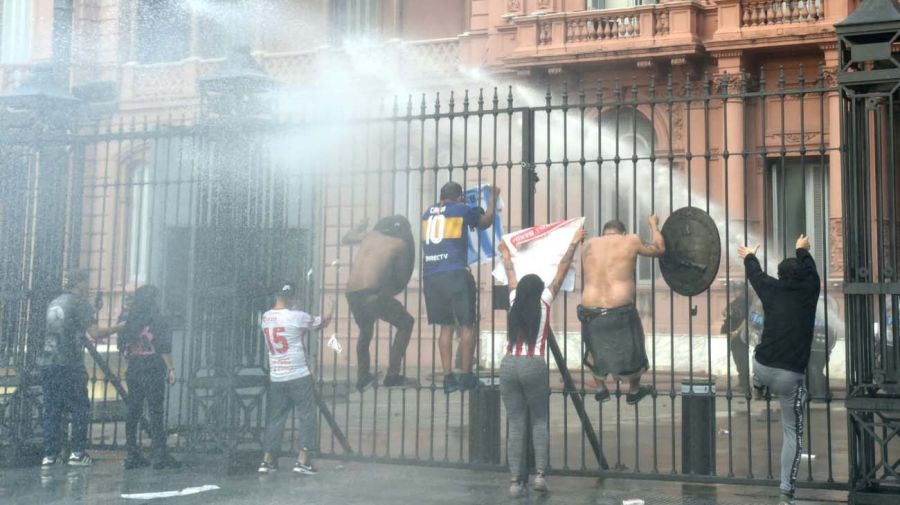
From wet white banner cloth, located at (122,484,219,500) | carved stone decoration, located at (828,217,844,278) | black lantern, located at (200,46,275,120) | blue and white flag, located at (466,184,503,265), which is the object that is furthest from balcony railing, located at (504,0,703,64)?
wet white banner cloth, located at (122,484,219,500)

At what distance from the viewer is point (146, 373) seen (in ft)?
32.9

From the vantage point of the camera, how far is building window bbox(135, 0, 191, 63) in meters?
27.5

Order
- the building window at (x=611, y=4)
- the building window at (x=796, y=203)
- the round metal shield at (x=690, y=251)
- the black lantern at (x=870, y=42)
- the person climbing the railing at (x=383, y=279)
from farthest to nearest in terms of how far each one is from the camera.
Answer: the building window at (x=611, y=4), the building window at (x=796, y=203), the person climbing the railing at (x=383, y=279), the round metal shield at (x=690, y=251), the black lantern at (x=870, y=42)

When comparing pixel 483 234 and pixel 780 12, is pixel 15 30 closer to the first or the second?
pixel 780 12

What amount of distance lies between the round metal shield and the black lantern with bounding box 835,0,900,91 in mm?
1627

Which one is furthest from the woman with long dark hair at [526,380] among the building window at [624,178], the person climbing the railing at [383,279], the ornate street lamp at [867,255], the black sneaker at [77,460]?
the building window at [624,178]

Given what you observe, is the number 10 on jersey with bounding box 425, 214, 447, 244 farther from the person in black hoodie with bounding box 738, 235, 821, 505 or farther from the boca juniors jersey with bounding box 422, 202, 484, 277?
the person in black hoodie with bounding box 738, 235, 821, 505

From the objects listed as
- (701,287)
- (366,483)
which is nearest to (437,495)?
(366,483)

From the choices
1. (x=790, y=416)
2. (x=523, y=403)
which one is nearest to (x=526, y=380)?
(x=523, y=403)

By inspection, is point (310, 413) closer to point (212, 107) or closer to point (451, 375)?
point (451, 375)

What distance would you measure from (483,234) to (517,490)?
2617 mm

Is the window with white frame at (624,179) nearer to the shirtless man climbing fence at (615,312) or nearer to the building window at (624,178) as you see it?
the building window at (624,178)

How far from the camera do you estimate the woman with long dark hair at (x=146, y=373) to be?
10023 mm

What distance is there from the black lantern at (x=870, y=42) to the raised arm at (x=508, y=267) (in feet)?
9.82
